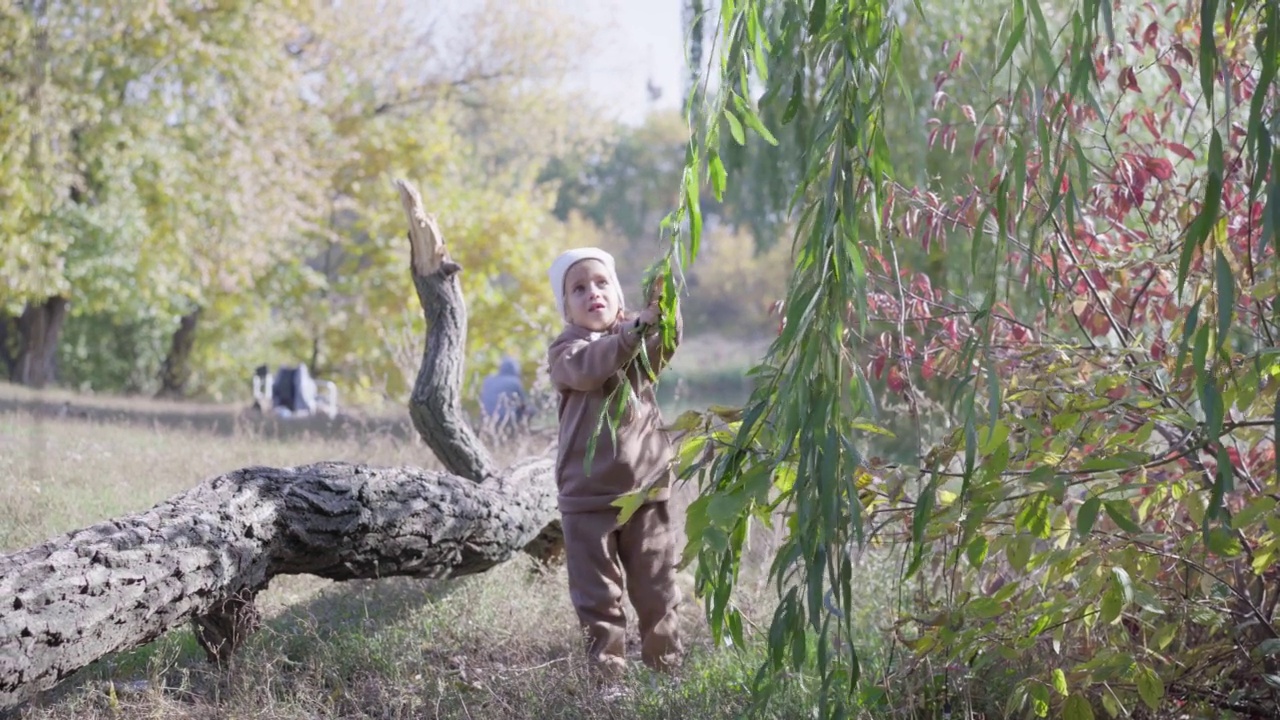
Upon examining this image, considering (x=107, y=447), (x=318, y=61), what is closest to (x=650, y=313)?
(x=107, y=447)

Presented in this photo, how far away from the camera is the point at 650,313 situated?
3.52 metres

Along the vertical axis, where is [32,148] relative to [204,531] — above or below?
above

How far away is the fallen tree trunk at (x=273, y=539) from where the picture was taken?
2959 millimetres

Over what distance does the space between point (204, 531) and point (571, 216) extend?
3477cm

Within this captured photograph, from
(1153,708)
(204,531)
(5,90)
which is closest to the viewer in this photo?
(1153,708)

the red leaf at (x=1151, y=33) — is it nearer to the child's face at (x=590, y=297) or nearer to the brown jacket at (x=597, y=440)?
the brown jacket at (x=597, y=440)

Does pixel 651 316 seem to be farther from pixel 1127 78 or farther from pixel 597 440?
pixel 1127 78

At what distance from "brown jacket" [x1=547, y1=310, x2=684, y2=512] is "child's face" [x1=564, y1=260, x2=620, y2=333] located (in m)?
0.05

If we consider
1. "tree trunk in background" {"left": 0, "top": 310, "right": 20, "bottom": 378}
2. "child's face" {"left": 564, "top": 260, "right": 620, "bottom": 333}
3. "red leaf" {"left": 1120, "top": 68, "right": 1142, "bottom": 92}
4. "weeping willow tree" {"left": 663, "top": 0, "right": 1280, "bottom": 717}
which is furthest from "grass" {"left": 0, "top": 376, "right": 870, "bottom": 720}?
"tree trunk in background" {"left": 0, "top": 310, "right": 20, "bottom": 378}

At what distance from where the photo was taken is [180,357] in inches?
731

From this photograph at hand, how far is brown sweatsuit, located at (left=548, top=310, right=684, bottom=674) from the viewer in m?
4.12

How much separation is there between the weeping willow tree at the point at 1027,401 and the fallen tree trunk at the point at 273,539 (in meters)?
1.35

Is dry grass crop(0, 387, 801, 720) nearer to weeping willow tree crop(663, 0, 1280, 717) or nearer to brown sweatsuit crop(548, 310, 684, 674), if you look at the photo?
brown sweatsuit crop(548, 310, 684, 674)

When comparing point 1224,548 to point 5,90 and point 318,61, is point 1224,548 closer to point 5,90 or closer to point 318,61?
point 5,90
